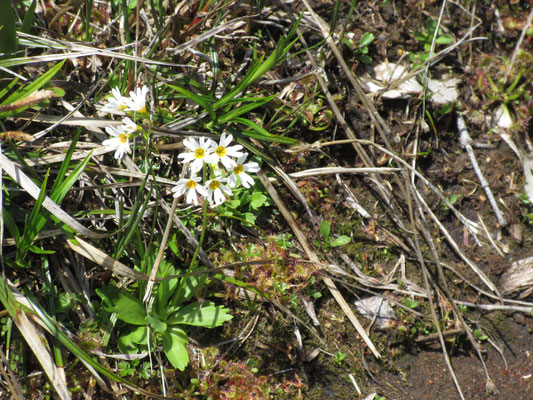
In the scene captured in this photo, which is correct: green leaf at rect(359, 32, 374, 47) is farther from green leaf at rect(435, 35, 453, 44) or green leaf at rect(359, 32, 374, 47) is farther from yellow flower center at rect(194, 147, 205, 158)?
yellow flower center at rect(194, 147, 205, 158)

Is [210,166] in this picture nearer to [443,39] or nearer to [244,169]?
[244,169]

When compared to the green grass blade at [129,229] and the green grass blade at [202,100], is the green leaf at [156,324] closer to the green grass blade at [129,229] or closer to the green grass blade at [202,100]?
the green grass blade at [129,229]

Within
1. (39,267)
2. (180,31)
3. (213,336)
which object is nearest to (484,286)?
(213,336)

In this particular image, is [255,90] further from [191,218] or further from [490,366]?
[490,366]

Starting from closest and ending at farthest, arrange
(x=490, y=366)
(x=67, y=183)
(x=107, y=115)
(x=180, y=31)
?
1. (x=67, y=183)
2. (x=107, y=115)
3. (x=180, y=31)
4. (x=490, y=366)

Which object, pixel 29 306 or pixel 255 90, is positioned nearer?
pixel 29 306

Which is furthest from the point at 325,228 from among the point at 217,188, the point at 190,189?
the point at 190,189

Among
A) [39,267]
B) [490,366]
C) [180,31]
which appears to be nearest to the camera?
[39,267]
